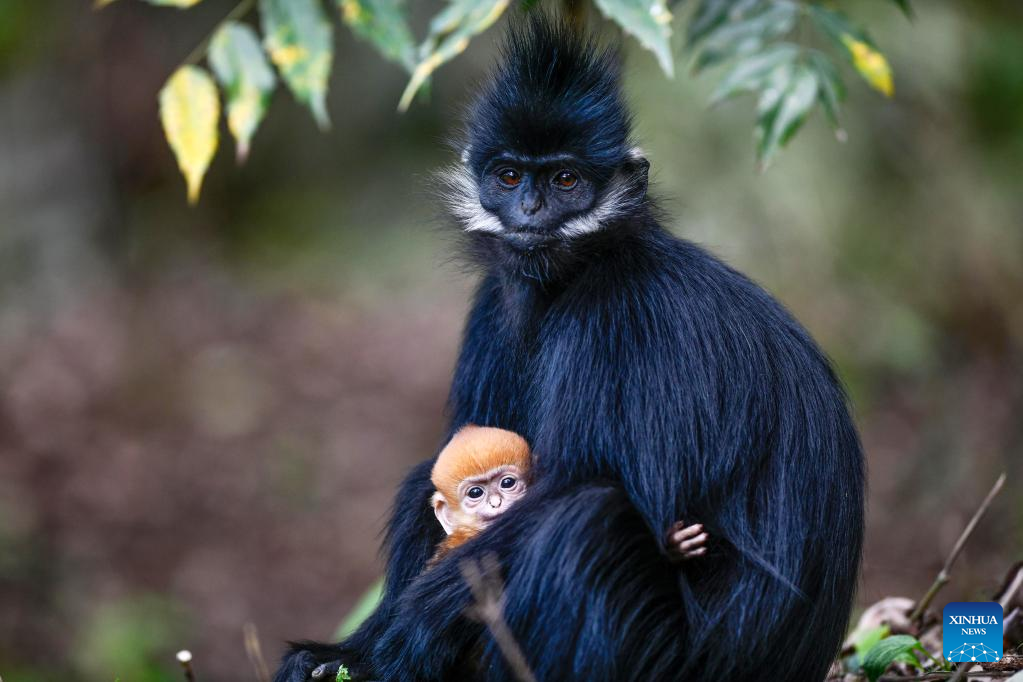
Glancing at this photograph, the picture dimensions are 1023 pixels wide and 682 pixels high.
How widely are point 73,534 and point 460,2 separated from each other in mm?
7225

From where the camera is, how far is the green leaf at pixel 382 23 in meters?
3.84

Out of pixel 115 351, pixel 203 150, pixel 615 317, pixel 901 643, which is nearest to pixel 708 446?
pixel 615 317

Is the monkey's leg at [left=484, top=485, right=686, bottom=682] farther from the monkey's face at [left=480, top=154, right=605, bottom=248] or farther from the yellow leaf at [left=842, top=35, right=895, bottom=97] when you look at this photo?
the yellow leaf at [left=842, top=35, right=895, bottom=97]

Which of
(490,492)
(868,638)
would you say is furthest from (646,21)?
(868,638)

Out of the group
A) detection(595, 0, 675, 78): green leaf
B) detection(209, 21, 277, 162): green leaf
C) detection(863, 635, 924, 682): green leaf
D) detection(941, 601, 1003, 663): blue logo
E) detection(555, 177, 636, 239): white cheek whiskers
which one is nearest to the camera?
detection(595, 0, 675, 78): green leaf

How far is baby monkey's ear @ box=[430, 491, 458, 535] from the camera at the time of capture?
4.21 meters

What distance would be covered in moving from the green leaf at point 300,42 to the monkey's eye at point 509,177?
75cm

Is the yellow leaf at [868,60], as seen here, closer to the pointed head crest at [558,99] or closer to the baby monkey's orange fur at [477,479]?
the pointed head crest at [558,99]

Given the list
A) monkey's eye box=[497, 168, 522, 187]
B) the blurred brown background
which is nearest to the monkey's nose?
monkey's eye box=[497, 168, 522, 187]

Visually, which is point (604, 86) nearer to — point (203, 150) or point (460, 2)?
point (460, 2)

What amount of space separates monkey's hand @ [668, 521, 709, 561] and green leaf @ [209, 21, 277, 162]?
180 cm

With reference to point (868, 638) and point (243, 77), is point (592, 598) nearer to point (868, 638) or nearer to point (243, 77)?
point (868, 638)

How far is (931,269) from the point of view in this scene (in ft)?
32.5

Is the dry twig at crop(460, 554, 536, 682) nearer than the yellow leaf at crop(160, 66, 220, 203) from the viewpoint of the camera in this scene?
Yes
